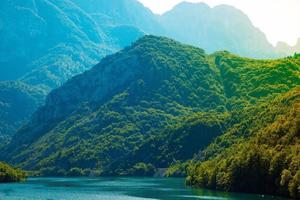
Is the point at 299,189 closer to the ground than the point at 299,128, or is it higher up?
closer to the ground

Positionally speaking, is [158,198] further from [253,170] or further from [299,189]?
[299,189]

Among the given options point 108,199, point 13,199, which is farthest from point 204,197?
point 13,199

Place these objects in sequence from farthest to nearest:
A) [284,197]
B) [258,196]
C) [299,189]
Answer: [258,196] < [284,197] < [299,189]

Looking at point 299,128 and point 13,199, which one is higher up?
point 299,128

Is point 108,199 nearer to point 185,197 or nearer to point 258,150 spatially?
point 185,197

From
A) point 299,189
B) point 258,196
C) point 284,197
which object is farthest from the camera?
point 258,196

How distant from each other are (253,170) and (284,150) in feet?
43.1

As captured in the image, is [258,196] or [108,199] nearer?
[258,196]

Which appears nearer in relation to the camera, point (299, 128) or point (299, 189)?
point (299, 189)

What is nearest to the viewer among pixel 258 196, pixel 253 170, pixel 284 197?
pixel 284 197

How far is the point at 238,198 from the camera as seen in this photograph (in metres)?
181

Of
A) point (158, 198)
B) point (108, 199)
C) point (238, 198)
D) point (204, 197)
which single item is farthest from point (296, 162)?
point (108, 199)

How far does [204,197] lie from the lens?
630 feet

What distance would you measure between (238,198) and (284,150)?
23.3m
